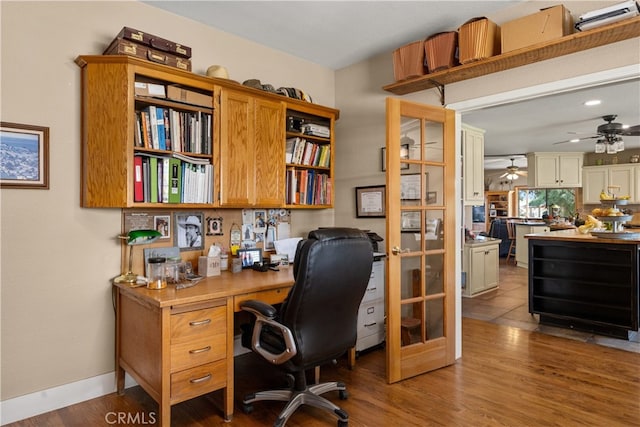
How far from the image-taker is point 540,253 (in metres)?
4.25

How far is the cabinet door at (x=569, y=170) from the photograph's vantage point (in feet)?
26.0

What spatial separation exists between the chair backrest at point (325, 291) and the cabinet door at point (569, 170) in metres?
7.72

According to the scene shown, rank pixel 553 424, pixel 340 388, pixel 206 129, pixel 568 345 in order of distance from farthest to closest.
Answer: pixel 568 345, pixel 206 129, pixel 340 388, pixel 553 424

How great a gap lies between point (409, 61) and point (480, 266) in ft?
11.8

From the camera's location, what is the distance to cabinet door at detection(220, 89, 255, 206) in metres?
2.60

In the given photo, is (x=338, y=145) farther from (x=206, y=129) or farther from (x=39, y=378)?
(x=39, y=378)

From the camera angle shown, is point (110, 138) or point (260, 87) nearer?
point (110, 138)

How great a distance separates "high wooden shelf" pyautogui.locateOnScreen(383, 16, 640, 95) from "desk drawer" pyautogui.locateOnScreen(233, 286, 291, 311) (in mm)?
1905

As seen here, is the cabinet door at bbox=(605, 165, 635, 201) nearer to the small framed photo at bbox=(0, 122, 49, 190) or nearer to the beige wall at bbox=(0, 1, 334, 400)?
the beige wall at bbox=(0, 1, 334, 400)

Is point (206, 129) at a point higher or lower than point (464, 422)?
higher

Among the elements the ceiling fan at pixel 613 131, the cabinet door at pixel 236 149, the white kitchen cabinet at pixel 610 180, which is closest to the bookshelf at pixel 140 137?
the cabinet door at pixel 236 149

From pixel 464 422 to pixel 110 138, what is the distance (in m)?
2.65

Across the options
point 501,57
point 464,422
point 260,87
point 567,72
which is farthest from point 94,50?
point 464,422

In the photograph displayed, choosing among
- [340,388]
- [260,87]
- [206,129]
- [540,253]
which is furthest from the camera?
[540,253]
